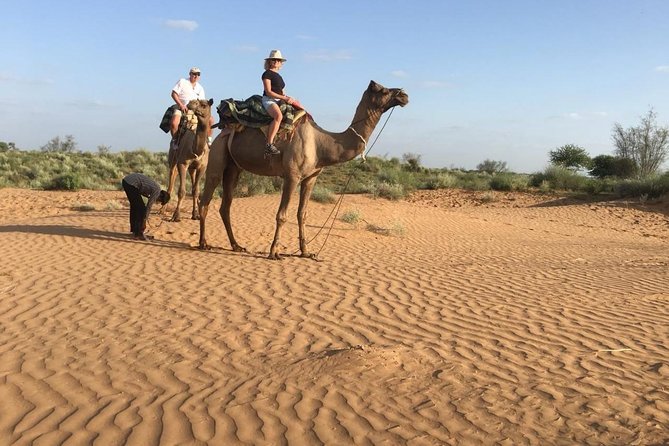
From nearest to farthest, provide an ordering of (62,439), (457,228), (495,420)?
(62,439) → (495,420) → (457,228)

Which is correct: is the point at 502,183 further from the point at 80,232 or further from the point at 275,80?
the point at 275,80

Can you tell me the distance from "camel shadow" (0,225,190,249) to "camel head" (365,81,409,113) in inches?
176

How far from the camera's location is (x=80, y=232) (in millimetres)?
12680

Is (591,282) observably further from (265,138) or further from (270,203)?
(270,203)

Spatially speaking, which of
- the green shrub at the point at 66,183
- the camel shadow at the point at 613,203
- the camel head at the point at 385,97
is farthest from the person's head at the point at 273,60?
the camel shadow at the point at 613,203

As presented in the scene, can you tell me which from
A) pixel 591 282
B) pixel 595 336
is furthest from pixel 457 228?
pixel 595 336

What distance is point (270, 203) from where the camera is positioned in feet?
61.7

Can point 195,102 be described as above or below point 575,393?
above

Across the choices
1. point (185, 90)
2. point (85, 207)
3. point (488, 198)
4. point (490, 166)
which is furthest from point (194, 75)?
point (490, 166)

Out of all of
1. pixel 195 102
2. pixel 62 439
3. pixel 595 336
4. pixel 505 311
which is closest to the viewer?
pixel 62 439

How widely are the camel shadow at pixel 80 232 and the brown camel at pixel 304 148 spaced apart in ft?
6.64

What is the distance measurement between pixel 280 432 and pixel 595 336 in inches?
158

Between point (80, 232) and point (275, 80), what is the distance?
5.92 m

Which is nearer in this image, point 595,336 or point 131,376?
point 131,376
